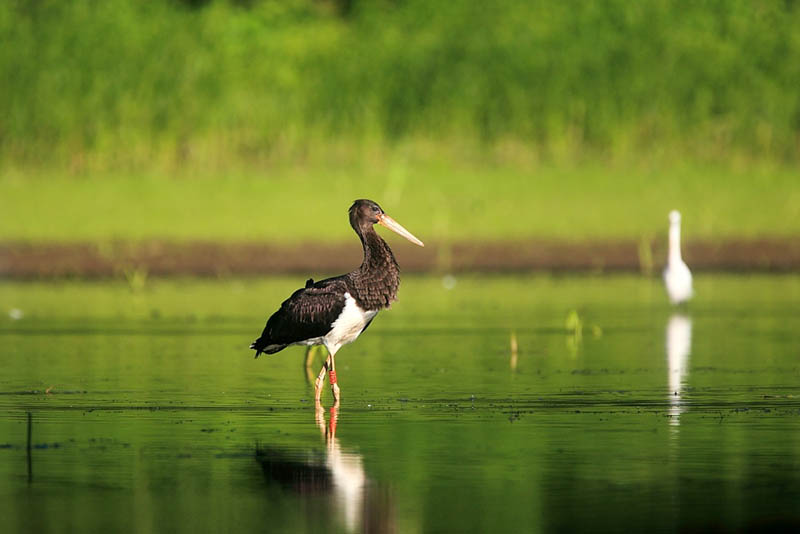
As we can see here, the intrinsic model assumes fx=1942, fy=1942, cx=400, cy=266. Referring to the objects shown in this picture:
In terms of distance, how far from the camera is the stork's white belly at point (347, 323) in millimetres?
12594

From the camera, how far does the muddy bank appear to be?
2572 centimetres

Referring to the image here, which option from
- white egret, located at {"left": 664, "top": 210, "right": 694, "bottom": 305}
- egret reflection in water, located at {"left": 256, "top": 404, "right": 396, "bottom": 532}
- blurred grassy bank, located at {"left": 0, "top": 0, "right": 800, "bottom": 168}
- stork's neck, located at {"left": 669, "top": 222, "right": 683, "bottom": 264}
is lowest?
egret reflection in water, located at {"left": 256, "top": 404, "right": 396, "bottom": 532}

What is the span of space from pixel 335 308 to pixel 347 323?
0.44 ft

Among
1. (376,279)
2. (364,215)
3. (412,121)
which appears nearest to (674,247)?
(364,215)

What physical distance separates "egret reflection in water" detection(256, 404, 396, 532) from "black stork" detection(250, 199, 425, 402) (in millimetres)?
2103

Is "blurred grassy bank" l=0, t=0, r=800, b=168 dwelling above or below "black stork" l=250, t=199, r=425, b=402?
above

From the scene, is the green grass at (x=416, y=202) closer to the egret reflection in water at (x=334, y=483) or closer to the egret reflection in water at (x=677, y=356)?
the egret reflection in water at (x=677, y=356)

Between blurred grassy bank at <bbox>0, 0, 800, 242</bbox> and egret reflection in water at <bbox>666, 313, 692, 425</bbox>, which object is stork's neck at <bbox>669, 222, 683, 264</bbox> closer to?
egret reflection in water at <bbox>666, 313, 692, 425</bbox>

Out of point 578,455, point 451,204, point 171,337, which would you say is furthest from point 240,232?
point 578,455

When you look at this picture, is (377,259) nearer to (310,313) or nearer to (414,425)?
(310,313)

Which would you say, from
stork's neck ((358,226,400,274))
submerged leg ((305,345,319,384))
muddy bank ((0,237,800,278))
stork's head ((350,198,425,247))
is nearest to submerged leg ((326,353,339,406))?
stork's neck ((358,226,400,274))

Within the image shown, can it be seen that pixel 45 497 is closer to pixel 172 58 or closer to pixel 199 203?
pixel 199 203

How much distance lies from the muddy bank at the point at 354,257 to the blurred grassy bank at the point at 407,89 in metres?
4.53

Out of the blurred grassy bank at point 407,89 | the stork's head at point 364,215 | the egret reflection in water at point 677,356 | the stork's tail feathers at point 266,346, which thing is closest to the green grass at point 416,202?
the blurred grassy bank at point 407,89
